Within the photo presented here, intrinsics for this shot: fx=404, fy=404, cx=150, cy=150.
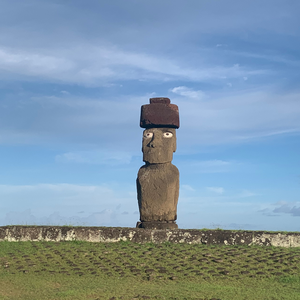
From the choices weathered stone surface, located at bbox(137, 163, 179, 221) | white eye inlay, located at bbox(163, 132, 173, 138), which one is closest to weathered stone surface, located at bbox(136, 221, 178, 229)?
weathered stone surface, located at bbox(137, 163, 179, 221)

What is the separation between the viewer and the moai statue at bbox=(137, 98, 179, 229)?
14250 millimetres

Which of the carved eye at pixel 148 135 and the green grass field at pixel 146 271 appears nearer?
the green grass field at pixel 146 271

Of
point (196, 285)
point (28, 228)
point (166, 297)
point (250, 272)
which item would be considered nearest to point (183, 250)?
point (250, 272)

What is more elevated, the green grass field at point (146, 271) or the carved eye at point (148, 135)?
the carved eye at point (148, 135)

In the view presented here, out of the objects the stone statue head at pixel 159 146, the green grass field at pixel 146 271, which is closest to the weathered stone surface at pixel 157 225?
the green grass field at pixel 146 271

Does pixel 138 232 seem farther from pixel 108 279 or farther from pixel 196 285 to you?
pixel 196 285

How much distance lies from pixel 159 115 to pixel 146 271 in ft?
22.8

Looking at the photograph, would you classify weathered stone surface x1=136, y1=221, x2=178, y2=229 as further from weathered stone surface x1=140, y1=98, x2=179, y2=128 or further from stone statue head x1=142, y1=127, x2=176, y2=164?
weathered stone surface x1=140, y1=98, x2=179, y2=128

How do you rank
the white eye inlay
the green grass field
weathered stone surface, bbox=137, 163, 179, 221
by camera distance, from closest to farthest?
1. the green grass field
2. weathered stone surface, bbox=137, 163, 179, 221
3. the white eye inlay

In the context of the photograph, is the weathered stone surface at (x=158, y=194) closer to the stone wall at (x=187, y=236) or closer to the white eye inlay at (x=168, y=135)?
the white eye inlay at (x=168, y=135)

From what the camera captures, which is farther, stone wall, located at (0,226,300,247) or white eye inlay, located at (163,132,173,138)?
white eye inlay, located at (163,132,173,138)

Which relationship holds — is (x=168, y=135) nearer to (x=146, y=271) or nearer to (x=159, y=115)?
(x=159, y=115)

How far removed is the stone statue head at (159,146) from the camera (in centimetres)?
1458

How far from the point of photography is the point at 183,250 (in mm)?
11438
